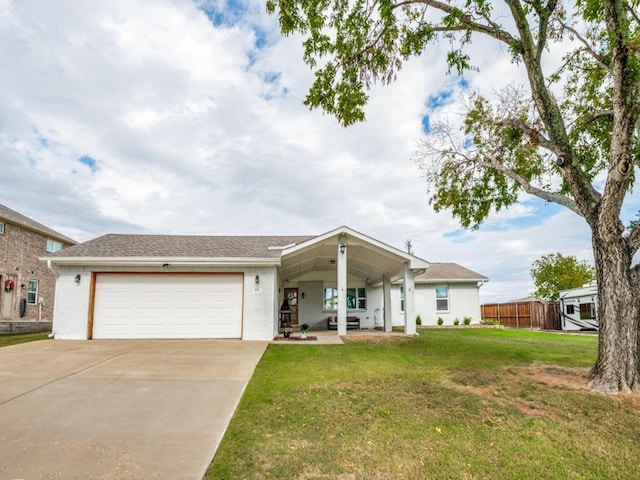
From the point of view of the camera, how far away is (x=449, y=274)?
22812 mm

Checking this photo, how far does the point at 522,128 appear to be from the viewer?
805 centimetres

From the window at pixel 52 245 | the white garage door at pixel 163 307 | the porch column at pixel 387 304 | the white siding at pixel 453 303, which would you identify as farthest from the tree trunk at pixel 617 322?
the window at pixel 52 245

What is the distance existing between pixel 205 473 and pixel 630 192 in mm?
9586

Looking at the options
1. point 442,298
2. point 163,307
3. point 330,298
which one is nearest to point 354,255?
point 330,298

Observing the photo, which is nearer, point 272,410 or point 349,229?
point 272,410

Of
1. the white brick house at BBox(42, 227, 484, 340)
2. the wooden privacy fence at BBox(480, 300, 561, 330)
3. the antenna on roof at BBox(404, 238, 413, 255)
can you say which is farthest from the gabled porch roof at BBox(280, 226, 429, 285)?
the antenna on roof at BBox(404, 238, 413, 255)

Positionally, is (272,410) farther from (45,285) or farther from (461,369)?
(45,285)

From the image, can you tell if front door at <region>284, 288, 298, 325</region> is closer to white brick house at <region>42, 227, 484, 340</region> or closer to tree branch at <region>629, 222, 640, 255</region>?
white brick house at <region>42, 227, 484, 340</region>

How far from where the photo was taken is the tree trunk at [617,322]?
6281 mm

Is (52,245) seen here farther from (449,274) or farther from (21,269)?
(449,274)

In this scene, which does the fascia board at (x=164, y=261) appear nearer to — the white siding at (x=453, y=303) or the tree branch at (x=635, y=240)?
the tree branch at (x=635, y=240)

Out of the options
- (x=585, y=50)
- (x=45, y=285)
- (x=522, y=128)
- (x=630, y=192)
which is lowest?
(x=45, y=285)

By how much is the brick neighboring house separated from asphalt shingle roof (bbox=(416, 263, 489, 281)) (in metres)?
21.9

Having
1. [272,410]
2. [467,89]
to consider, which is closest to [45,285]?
[272,410]
